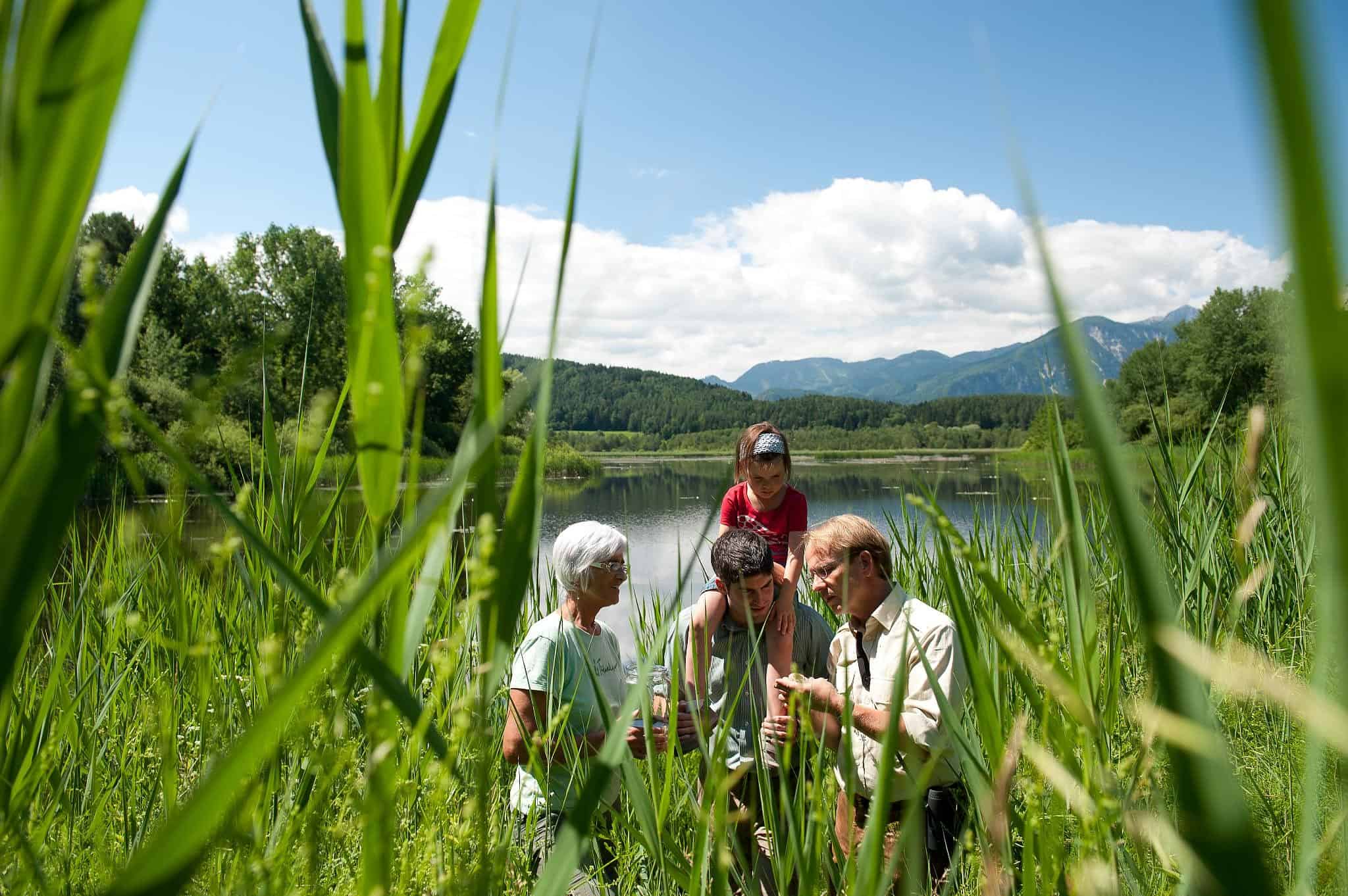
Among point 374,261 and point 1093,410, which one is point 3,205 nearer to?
point 374,261

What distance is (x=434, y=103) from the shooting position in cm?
49

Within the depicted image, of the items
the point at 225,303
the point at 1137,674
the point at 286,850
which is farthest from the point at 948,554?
the point at 225,303

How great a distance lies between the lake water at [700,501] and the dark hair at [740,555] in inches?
4.1

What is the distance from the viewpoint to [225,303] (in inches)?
1433

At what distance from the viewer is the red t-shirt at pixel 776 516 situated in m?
4.57

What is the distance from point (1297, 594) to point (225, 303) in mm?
40450

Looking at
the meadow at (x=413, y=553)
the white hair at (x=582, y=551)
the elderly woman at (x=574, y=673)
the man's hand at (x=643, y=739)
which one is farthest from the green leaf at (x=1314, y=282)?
the white hair at (x=582, y=551)

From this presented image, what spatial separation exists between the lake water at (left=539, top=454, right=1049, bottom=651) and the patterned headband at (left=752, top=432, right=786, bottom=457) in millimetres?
354

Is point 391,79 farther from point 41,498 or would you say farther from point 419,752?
point 419,752

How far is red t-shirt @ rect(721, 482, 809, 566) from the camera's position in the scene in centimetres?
457

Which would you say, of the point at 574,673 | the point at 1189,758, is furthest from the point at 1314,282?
the point at 574,673

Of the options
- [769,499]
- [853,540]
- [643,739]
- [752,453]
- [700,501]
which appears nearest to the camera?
[643,739]

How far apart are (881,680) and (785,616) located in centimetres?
60

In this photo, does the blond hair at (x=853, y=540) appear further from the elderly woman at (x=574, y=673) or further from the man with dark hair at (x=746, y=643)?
the elderly woman at (x=574, y=673)
